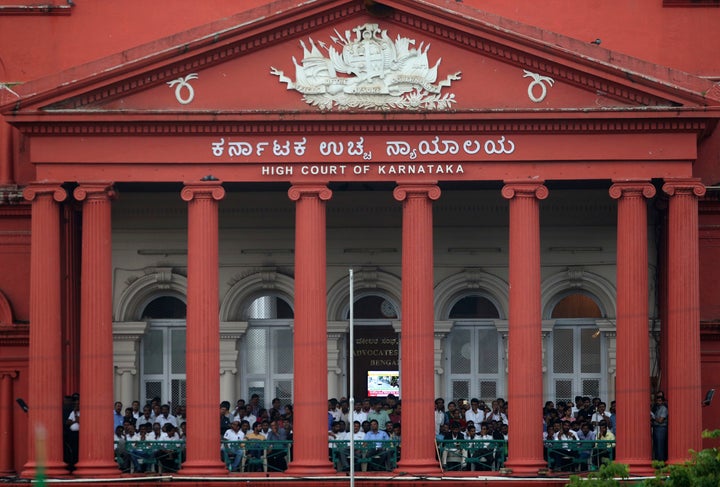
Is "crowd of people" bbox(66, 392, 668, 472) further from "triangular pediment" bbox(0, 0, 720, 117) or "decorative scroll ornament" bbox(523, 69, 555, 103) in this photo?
"decorative scroll ornament" bbox(523, 69, 555, 103)

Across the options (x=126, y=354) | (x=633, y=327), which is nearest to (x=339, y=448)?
(x=633, y=327)

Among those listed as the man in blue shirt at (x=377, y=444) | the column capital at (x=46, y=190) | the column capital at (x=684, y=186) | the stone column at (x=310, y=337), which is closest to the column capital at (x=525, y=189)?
the column capital at (x=684, y=186)

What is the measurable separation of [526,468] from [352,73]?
889 centimetres

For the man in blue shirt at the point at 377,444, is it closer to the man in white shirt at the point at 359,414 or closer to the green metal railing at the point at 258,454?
the man in white shirt at the point at 359,414

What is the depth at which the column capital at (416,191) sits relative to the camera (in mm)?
41438

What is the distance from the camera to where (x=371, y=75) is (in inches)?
1629

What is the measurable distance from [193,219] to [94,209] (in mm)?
2069

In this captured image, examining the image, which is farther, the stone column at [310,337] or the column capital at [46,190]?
the column capital at [46,190]

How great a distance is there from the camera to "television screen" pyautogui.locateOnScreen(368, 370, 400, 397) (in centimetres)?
4709

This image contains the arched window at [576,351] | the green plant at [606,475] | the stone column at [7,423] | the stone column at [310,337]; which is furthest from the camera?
the arched window at [576,351]

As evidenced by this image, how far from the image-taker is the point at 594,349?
1857 inches

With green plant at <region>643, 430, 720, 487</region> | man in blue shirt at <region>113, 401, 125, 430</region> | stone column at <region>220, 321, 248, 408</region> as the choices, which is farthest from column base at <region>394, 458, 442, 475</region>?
green plant at <region>643, 430, 720, 487</region>

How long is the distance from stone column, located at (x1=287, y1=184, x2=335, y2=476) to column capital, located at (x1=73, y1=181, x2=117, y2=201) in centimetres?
392

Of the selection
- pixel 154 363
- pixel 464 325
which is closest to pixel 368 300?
pixel 464 325
